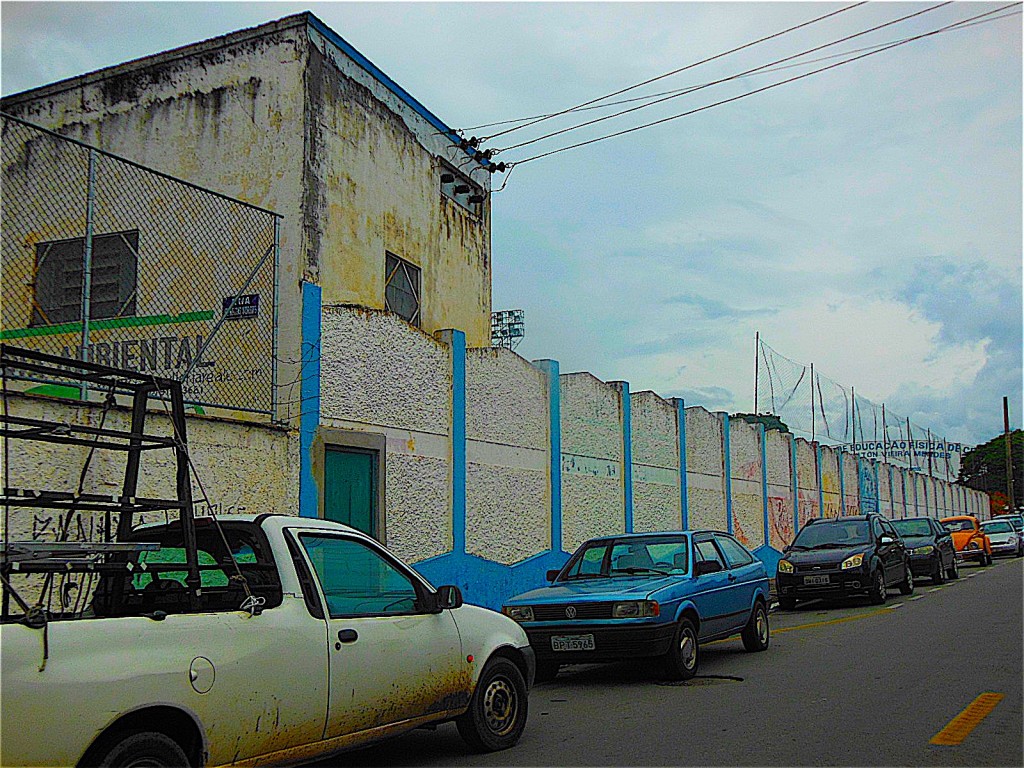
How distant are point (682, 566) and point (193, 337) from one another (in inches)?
256

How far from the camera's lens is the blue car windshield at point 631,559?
11.4 meters

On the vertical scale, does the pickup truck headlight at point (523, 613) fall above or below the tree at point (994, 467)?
below

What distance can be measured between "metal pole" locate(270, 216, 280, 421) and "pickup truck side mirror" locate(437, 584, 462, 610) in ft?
17.7

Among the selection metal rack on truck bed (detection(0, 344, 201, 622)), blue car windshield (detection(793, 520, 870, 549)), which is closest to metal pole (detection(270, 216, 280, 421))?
metal rack on truck bed (detection(0, 344, 201, 622))

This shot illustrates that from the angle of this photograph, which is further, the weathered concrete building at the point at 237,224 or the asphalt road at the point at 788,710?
the weathered concrete building at the point at 237,224

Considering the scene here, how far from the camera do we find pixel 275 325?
40.3 feet

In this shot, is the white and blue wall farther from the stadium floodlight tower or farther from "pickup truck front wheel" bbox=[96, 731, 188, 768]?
the stadium floodlight tower

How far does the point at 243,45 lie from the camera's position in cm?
1416

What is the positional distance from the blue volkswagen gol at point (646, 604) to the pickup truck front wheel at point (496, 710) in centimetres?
257

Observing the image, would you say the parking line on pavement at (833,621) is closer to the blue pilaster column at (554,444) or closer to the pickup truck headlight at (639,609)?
the blue pilaster column at (554,444)

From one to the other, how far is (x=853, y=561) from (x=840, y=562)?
0.23 meters

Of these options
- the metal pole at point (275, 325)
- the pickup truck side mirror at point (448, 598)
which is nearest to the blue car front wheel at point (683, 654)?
the pickup truck side mirror at point (448, 598)

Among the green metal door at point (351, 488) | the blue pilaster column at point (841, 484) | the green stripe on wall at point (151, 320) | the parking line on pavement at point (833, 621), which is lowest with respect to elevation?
the parking line on pavement at point (833, 621)

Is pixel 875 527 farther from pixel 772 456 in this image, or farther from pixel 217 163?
pixel 217 163
